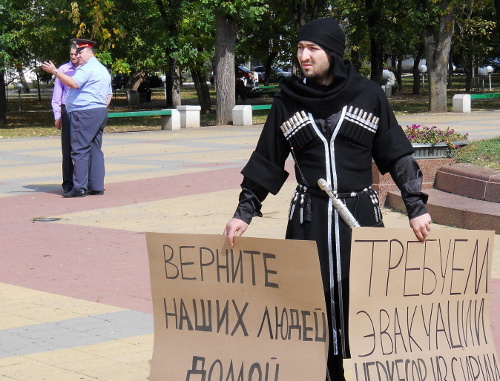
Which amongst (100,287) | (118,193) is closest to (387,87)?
(118,193)

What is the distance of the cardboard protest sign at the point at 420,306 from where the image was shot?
4.09 m

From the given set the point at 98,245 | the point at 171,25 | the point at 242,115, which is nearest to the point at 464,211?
the point at 98,245

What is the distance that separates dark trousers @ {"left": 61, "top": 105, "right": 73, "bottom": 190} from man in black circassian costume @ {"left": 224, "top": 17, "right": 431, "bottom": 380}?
27.8ft

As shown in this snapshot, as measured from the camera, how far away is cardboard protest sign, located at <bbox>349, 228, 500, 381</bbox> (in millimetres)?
4090

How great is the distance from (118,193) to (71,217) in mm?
1813

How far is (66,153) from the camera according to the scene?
1267cm

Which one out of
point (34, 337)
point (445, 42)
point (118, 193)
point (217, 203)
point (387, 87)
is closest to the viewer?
point (34, 337)

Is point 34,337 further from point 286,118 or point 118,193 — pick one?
point 118,193

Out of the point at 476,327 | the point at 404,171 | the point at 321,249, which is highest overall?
the point at 404,171

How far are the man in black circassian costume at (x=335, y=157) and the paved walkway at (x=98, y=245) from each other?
56.3 inches

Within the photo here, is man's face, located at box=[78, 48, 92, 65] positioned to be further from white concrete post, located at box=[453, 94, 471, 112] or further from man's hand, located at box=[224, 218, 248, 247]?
white concrete post, located at box=[453, 94, 471, 112]

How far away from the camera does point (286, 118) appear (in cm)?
435

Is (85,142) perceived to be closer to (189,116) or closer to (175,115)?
(175,115)

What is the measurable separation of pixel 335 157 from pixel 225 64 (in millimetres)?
23659
